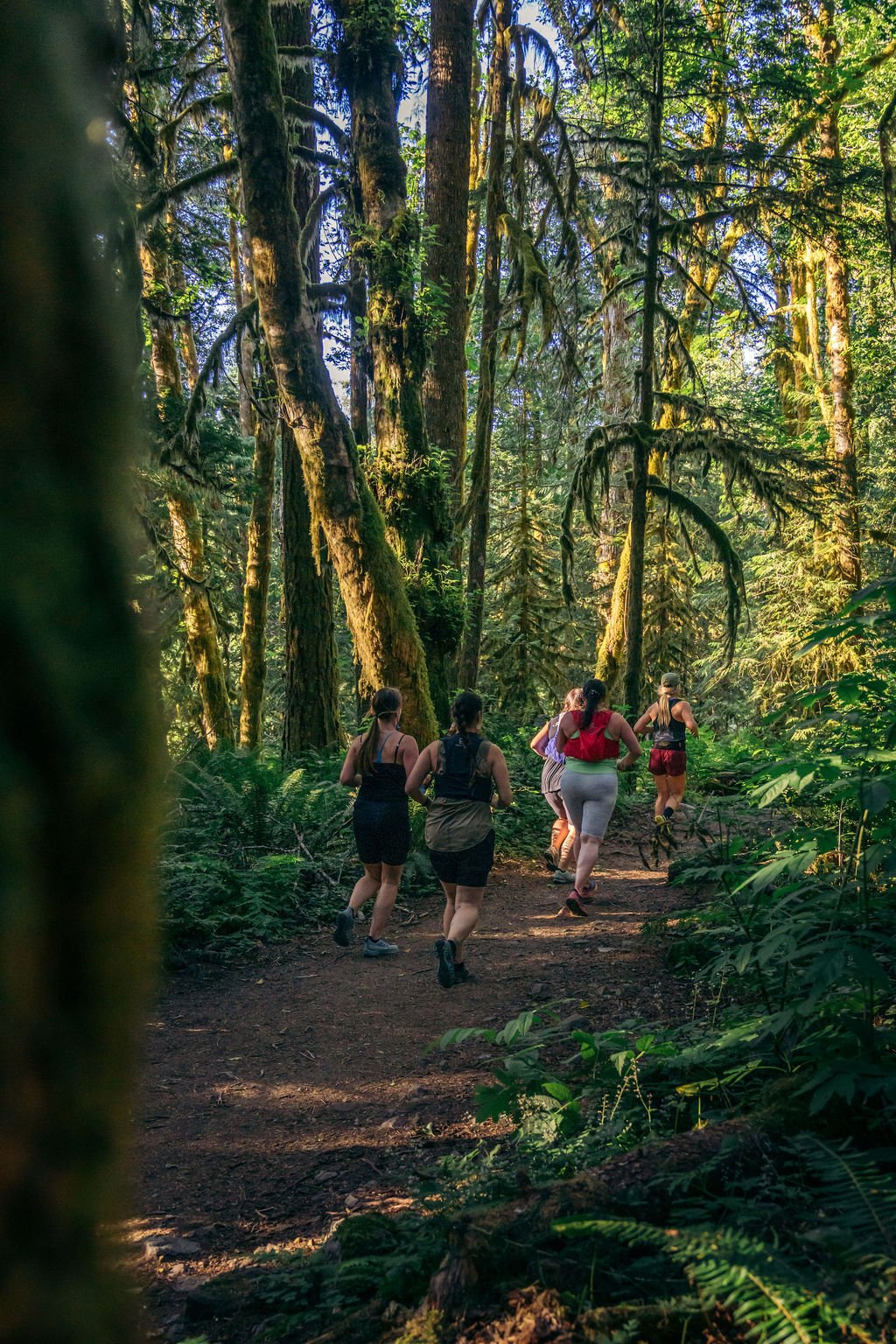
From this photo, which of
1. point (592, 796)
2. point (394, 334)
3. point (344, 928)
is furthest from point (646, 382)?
point (344, 928)

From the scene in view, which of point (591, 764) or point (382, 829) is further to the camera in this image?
point (591, 764)

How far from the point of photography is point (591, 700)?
335 inches

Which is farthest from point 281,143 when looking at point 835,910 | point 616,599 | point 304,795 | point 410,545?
point 616,599

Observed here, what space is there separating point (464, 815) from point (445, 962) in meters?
1.11

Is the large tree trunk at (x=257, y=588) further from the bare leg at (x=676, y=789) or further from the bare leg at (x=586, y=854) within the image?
the bare leg at (x=586, y=854)

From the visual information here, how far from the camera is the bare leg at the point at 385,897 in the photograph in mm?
7770

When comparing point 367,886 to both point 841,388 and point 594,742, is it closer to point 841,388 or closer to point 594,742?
point 594,742

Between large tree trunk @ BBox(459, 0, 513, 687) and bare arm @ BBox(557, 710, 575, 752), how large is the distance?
15.8 feet

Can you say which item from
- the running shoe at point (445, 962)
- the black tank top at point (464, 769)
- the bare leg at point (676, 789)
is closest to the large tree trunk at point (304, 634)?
the bare leg at point (676, 789)

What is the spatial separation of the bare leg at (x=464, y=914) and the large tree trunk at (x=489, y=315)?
6.80 metres

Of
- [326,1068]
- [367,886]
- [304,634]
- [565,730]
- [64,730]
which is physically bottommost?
[326,1068]

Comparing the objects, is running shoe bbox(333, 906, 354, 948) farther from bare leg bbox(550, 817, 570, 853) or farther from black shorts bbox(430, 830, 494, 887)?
bare leg bbox(550, 817, 570, 853)

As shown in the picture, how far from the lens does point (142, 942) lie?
71cm

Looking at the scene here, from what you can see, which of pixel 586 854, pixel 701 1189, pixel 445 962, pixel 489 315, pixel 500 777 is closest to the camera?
pixel 701 1189
